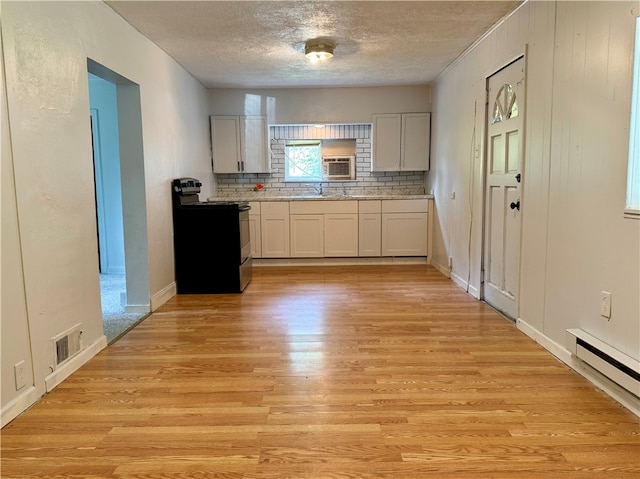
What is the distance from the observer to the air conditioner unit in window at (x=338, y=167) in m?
6.13

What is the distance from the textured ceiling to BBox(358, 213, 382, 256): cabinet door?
1.78 metres

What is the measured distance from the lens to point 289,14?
3150mm

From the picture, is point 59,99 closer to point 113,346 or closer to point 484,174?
point 113,346

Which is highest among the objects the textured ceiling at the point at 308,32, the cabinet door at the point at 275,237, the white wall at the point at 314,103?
the textured ceiling at the point at 308,32

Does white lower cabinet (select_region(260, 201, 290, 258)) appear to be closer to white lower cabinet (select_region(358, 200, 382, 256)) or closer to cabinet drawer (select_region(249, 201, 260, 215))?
cabinet drawer (select_region(249, 201, 260, 215))

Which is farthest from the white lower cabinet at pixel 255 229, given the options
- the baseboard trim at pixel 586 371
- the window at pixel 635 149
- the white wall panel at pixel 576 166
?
the window at pixel 635 149

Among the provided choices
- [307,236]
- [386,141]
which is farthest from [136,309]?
[386,141]

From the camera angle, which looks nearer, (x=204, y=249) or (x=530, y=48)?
(x=530, y=48)

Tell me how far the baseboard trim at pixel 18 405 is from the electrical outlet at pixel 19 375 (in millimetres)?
42

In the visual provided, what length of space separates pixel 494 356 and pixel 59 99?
9.48 ft

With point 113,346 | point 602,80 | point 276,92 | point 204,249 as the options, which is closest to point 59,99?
point 113,346

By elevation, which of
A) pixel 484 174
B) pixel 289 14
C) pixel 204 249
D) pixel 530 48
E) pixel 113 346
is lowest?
pixel 113 346

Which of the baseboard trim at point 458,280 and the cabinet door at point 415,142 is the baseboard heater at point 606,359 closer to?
the baseboard trim at point 458,280

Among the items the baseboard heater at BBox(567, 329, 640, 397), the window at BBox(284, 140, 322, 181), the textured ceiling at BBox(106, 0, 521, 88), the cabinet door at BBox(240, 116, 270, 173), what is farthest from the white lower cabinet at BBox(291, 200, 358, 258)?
the baseboard heater at BBox(567, 329, 640, 397)
